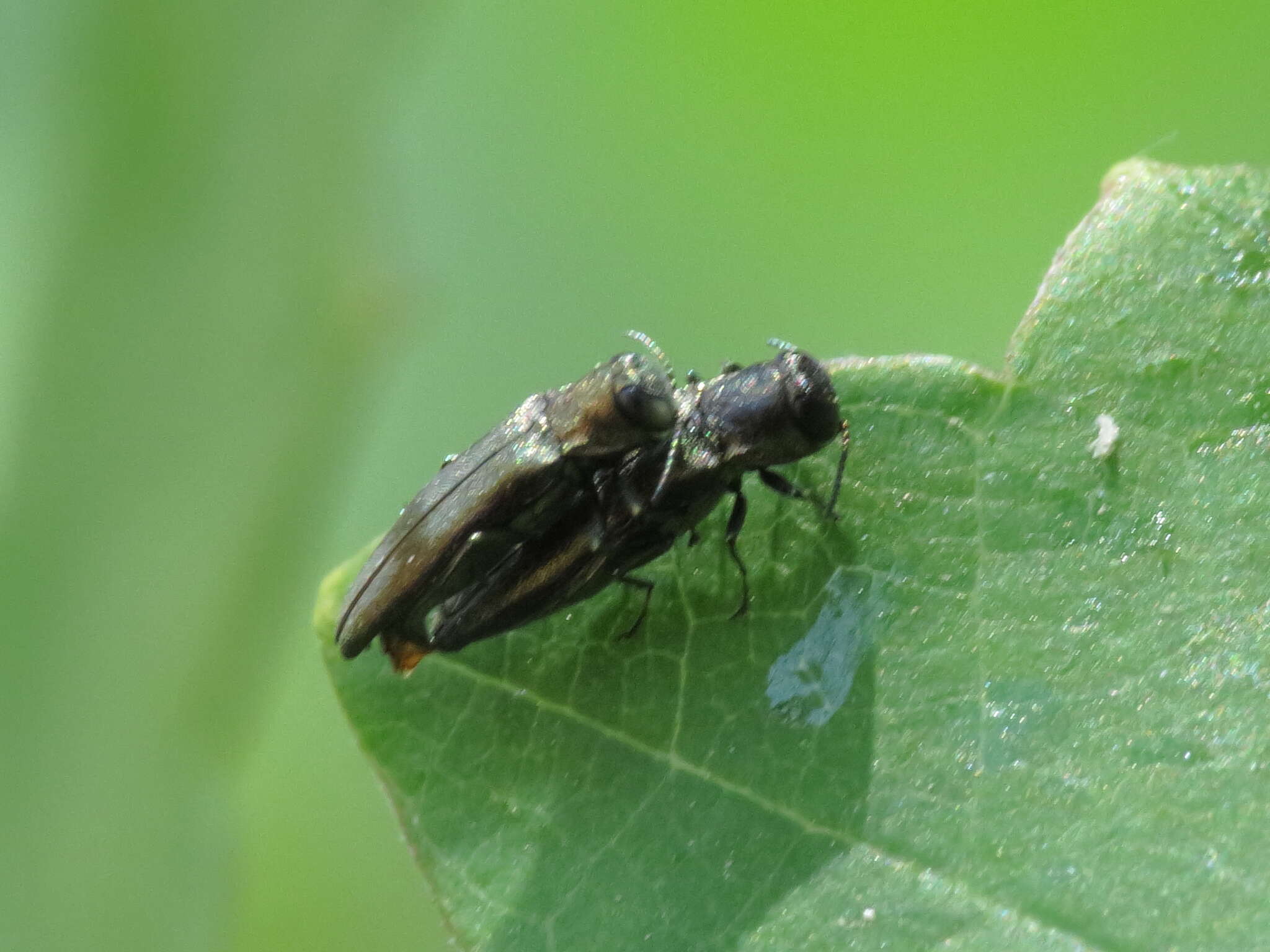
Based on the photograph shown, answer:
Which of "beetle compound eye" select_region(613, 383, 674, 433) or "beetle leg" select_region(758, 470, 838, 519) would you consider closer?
"beetle leg" select_region(758, 470, 838, 519)

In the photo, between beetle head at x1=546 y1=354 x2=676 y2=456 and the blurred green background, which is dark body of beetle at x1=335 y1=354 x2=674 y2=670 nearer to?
beetle head at x1=546 y1=354 x2=676 y2=456

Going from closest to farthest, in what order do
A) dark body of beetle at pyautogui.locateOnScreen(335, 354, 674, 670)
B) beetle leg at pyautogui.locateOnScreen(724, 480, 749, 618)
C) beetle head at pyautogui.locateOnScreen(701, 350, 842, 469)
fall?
1. beetle leg at pyautogui.locateOnScreen(724, 480, 749, 618)
2. beetle head at pyautogui.locateOnScreen(701, 350, 842, 469)
3. dark body of beetle at pyautogui.locateOnScreen(335, 354, 674, 670)

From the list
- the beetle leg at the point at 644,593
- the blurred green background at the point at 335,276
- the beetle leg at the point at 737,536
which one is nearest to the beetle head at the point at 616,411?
the beetle leg at the point at 737,536

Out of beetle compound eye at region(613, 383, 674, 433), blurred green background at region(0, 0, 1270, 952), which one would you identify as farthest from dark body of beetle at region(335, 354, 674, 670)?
blurred green background at region(0, 0, 1270, 952)

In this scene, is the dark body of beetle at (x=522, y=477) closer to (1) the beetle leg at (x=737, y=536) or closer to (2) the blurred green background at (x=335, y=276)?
(1) the beetle leg at (x=737, y=536)

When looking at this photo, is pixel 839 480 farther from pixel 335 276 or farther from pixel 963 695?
pixel 335 276

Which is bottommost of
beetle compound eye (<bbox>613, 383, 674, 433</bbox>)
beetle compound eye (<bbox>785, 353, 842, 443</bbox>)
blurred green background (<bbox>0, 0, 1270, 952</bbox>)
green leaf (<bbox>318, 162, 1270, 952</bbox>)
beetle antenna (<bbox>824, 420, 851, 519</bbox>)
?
green leaf (<bbox>318, 162, 1270, 952</bbox>)

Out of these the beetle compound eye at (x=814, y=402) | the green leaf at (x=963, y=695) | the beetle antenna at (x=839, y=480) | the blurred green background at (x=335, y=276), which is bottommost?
the green leaf at (x=963, y=695)
